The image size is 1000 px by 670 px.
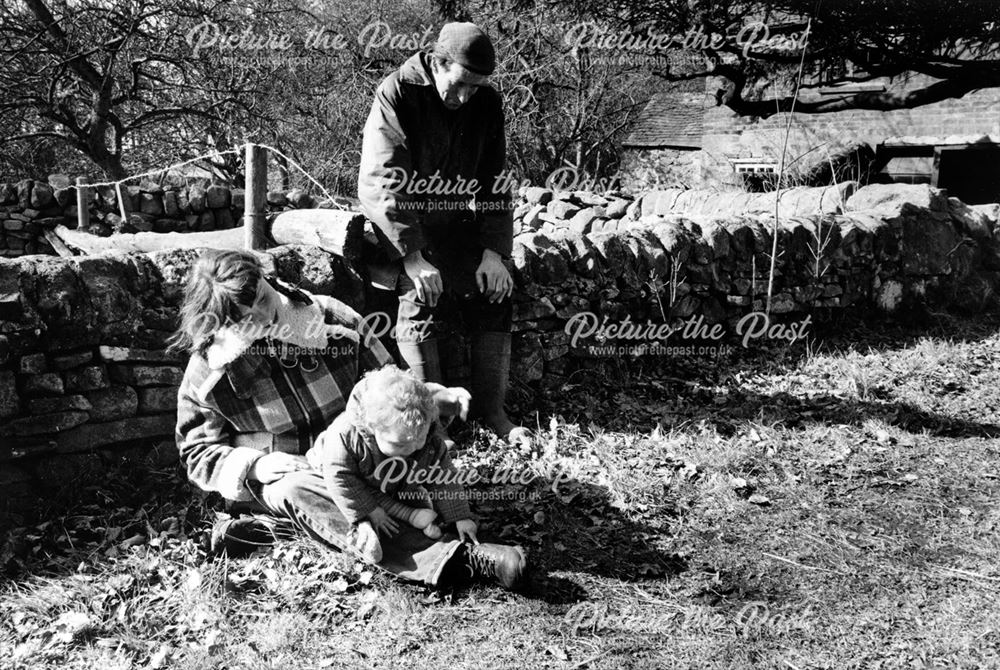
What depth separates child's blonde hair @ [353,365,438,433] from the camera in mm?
2896

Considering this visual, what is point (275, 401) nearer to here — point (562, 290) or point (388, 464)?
point (388, 464)

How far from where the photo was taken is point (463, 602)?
312 centimetres

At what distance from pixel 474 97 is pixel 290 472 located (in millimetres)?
2139

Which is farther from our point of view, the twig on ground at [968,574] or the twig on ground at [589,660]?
the twig on ground at [968,574]

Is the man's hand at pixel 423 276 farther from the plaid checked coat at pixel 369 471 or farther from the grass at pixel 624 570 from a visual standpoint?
the plaid checked coat at pixel 369 471

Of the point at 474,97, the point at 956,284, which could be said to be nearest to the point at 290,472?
the point at 474,97

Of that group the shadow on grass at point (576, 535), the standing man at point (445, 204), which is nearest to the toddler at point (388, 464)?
the shadow on grass at point (576, 535)

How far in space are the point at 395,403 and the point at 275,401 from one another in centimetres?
75

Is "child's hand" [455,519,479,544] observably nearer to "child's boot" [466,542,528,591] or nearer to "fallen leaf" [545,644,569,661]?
"child's boot" [466,542,528,591]

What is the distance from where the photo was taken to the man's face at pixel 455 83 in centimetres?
389

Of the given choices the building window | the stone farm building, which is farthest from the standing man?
the stone farm building

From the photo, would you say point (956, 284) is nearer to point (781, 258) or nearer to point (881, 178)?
point (781, 258)

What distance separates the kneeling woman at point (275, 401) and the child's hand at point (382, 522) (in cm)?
4

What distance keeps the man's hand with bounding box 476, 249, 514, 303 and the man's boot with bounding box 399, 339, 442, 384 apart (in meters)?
0.40
